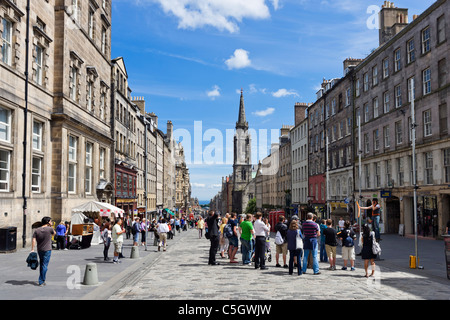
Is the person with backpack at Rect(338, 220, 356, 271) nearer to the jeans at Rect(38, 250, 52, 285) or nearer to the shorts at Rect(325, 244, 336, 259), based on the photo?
the shorts at Rect(325, 244, 336, 259)

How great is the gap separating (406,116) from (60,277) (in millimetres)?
28225

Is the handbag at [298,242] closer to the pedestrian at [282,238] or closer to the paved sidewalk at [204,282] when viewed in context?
the paved sidewalk at [204,282]

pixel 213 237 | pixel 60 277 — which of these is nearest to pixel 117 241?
pixel 213 237

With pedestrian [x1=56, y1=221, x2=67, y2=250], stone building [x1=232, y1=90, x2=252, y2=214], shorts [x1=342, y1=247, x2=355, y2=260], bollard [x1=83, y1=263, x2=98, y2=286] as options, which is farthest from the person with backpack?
stone building [x1=232, y1=90, x2=252, y2=214]

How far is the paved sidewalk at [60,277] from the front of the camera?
981 cm

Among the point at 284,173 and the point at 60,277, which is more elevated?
the point at 284,173

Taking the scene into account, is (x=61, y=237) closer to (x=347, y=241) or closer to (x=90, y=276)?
(x=90, y=276)

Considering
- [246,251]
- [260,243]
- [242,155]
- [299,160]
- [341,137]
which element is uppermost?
[242,155]

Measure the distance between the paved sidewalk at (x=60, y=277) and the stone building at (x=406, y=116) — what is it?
54.3ft

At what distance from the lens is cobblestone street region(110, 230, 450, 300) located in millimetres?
10000

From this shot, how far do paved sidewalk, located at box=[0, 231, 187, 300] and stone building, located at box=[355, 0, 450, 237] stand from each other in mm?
16538

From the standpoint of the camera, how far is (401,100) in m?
33.9

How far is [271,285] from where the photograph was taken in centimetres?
1138
